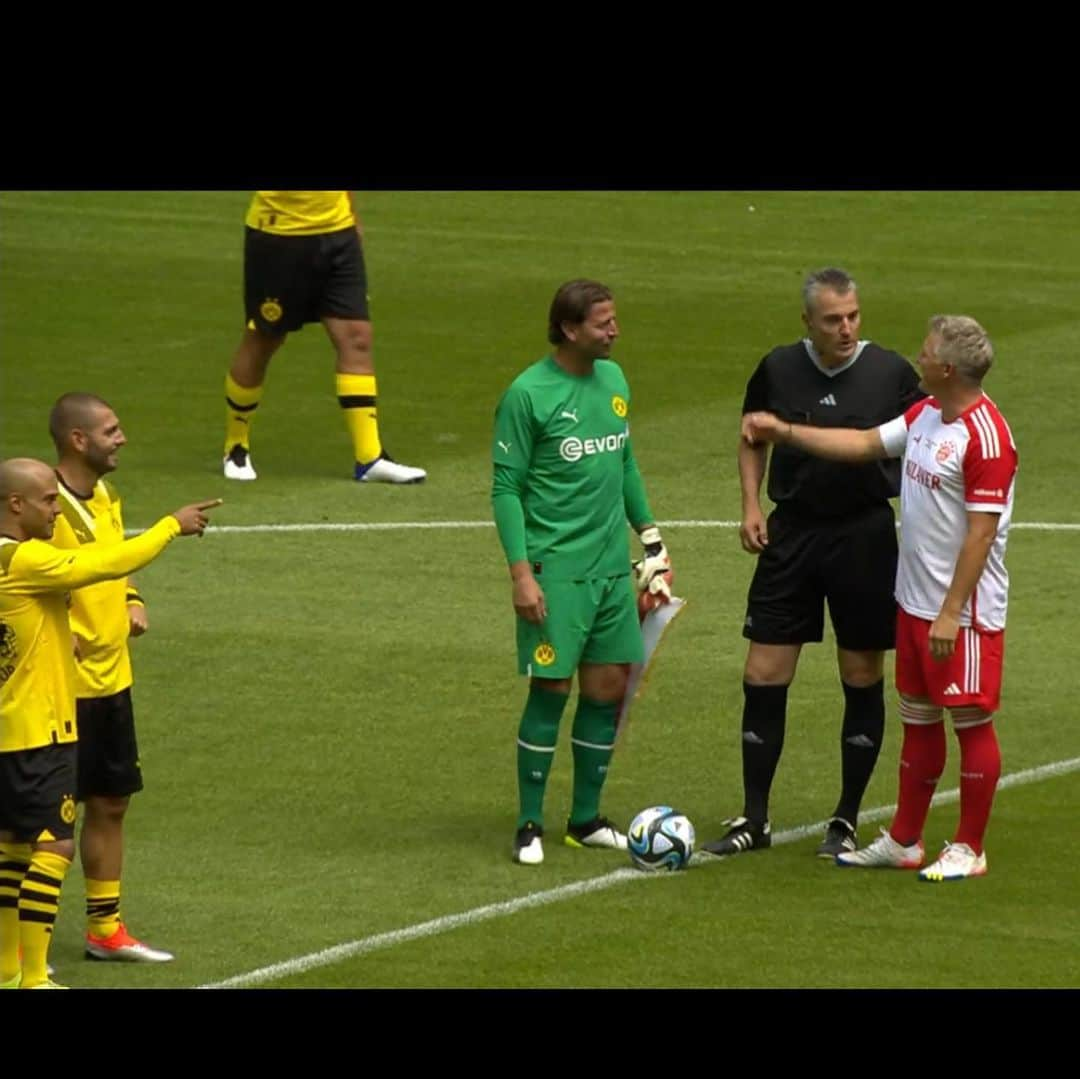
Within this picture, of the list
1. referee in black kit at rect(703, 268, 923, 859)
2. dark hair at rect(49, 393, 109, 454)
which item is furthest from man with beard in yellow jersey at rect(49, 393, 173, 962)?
referee in black kit at rect(703, 268, 923, 859)

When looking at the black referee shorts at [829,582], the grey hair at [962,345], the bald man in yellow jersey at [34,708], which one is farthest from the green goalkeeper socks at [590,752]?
the bald man in yellow jersey at [34,708]

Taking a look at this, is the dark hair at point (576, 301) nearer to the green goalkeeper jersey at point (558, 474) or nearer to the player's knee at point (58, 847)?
the green goalkeeper jersey at point (558, 474)

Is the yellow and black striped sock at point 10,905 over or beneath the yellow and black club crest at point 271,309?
beneath

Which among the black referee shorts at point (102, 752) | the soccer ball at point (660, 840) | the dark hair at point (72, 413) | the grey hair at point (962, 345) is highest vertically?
the grey hair at point (962, 345)

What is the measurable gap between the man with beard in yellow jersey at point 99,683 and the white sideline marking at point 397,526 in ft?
23.6

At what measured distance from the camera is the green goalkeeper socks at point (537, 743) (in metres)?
11.6

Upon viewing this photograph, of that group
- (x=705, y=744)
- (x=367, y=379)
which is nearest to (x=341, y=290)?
(x=367, y=379)

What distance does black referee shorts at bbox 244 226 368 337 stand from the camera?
1877 cm

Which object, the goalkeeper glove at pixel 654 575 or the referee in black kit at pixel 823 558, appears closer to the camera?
the referee in black kit at pixel 823 558

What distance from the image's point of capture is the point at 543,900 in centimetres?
1097

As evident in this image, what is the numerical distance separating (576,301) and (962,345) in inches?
58.5

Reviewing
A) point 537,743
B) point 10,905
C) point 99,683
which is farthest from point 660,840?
point 10,905

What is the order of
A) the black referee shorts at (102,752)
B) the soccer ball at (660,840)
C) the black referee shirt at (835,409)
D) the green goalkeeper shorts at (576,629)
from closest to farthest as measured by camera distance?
the black referee shorts at (102,752)
the soccer ball at (660,840)
the green goalkeeper shorts at (576,629)
the black referee shirt at (835,409)

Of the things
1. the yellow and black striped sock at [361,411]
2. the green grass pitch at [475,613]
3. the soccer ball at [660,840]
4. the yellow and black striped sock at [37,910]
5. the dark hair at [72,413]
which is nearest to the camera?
the yellow and black striped sock at [37,910]
